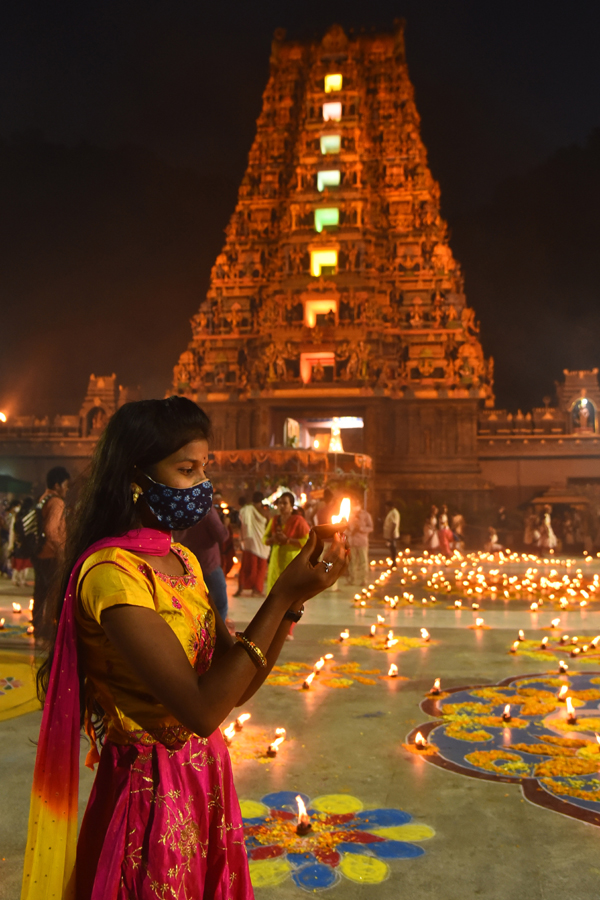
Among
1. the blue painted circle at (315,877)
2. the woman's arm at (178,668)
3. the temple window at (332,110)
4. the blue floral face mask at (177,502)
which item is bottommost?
the blue painted circle at (315,877)

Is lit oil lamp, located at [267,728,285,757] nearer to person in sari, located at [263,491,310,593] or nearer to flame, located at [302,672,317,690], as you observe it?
flame, located at [302,672,317,690]

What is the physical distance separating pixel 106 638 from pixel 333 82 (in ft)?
129

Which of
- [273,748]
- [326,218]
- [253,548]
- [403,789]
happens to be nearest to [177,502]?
[403,789]

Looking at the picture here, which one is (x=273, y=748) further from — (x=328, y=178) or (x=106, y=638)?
(x=328, y=178)

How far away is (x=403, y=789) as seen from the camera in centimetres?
404

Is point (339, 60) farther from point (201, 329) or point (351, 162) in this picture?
point (201, 329)

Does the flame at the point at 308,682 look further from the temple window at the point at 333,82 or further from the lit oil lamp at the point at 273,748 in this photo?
the temple window at the point at 333,82

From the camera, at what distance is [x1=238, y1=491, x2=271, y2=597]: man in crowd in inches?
450

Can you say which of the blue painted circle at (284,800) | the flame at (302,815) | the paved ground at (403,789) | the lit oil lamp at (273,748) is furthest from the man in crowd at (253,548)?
the flame at (302,815)

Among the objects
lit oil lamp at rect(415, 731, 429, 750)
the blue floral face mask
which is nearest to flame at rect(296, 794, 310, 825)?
lit oil lamp at rect(415, 731, 429, 750)

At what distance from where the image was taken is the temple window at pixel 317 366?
32.2 metres

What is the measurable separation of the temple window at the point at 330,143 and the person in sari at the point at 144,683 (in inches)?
1409

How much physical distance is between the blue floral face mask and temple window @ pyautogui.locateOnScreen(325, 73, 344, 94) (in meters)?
38.6

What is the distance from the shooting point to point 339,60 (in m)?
36.8
